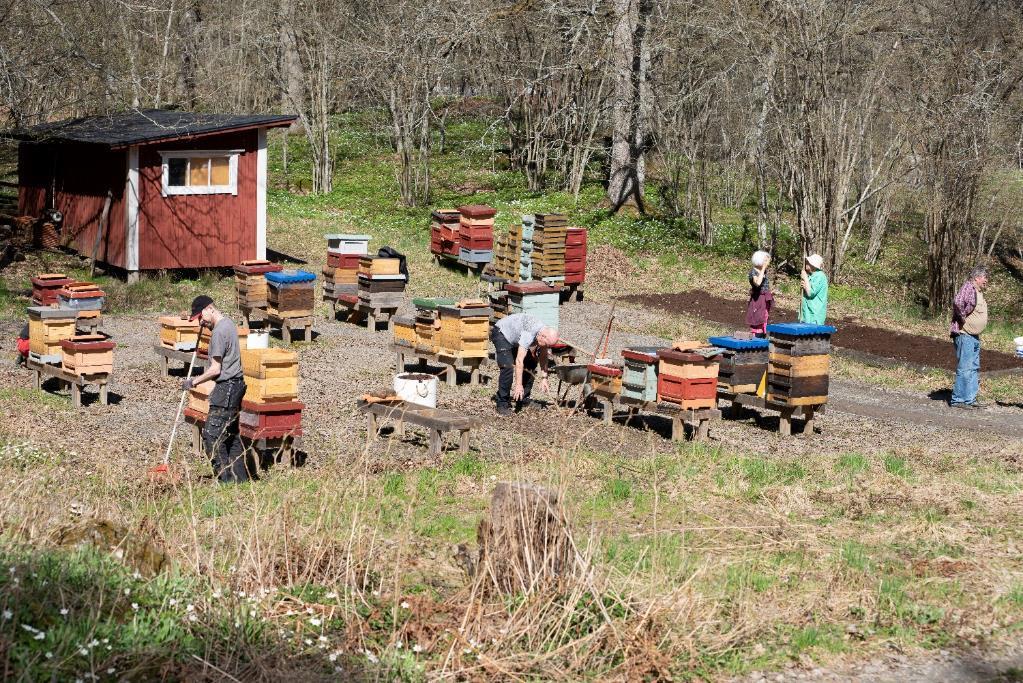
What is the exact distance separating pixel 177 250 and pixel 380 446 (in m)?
12.4

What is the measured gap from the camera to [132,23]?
→ 37.8 m

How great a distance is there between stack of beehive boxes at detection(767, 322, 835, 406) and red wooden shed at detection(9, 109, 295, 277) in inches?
525

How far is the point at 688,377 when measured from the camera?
14.6 metres

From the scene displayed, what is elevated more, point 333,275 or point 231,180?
point 231,180

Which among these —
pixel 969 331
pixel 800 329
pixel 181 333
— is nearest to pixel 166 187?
pixel 181 333

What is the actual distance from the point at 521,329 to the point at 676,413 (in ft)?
7.22

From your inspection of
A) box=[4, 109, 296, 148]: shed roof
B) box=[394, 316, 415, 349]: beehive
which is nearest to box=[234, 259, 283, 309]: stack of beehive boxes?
box=[394, 316, 415, 349]: beehive

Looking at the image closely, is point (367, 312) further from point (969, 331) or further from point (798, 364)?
point (969, 331)

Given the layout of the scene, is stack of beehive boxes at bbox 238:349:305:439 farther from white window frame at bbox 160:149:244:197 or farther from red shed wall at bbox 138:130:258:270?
white window frame at bbox 160:149:244:197

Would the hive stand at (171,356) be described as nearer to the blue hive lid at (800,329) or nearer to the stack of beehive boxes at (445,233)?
the blue hive lid at (800,329)

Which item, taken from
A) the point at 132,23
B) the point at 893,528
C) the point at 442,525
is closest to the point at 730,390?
the point at 893,528

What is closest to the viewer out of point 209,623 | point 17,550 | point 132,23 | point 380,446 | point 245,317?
point 209,623

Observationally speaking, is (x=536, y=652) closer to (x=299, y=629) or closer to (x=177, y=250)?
(x=299, y=629)

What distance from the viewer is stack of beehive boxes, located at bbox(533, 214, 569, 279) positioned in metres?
24.8
